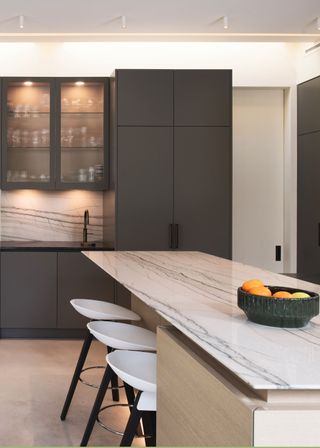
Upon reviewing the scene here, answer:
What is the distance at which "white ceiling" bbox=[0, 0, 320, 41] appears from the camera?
4.24m

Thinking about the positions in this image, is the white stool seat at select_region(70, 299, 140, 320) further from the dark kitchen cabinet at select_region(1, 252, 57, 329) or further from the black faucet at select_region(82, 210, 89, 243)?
the black faucet at select_region(82, 210, 89, 243)

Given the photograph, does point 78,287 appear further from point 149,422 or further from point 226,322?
point 226,322

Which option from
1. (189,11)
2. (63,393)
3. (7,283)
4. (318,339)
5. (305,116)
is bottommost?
(63,393)

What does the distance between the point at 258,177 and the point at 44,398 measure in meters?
3.20

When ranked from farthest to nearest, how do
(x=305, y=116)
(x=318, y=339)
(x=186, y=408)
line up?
(x=305, y=116) → (x=186, y=408) → (x=318, y=339)

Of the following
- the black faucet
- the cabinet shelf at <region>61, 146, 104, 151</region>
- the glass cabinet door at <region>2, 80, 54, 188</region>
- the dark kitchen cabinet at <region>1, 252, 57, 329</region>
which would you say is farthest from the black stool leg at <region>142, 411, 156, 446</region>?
the cabinet shelf at <region>61, 146, 104, 151</region>

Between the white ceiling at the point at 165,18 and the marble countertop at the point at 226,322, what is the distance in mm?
2141

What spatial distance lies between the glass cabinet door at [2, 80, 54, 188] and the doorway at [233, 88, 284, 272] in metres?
1.86

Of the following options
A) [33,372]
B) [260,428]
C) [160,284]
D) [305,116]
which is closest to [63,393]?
[33,372]

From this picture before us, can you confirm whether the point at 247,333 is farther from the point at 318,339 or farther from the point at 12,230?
the point at 12,230

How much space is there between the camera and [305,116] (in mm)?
5422

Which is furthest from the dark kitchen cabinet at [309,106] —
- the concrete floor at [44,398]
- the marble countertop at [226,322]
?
the concrete floor at [44,398]

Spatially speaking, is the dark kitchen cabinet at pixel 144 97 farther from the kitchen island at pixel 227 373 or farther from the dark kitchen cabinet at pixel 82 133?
the kitchen island at pixel 227 373

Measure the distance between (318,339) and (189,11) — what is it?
11.5ft
